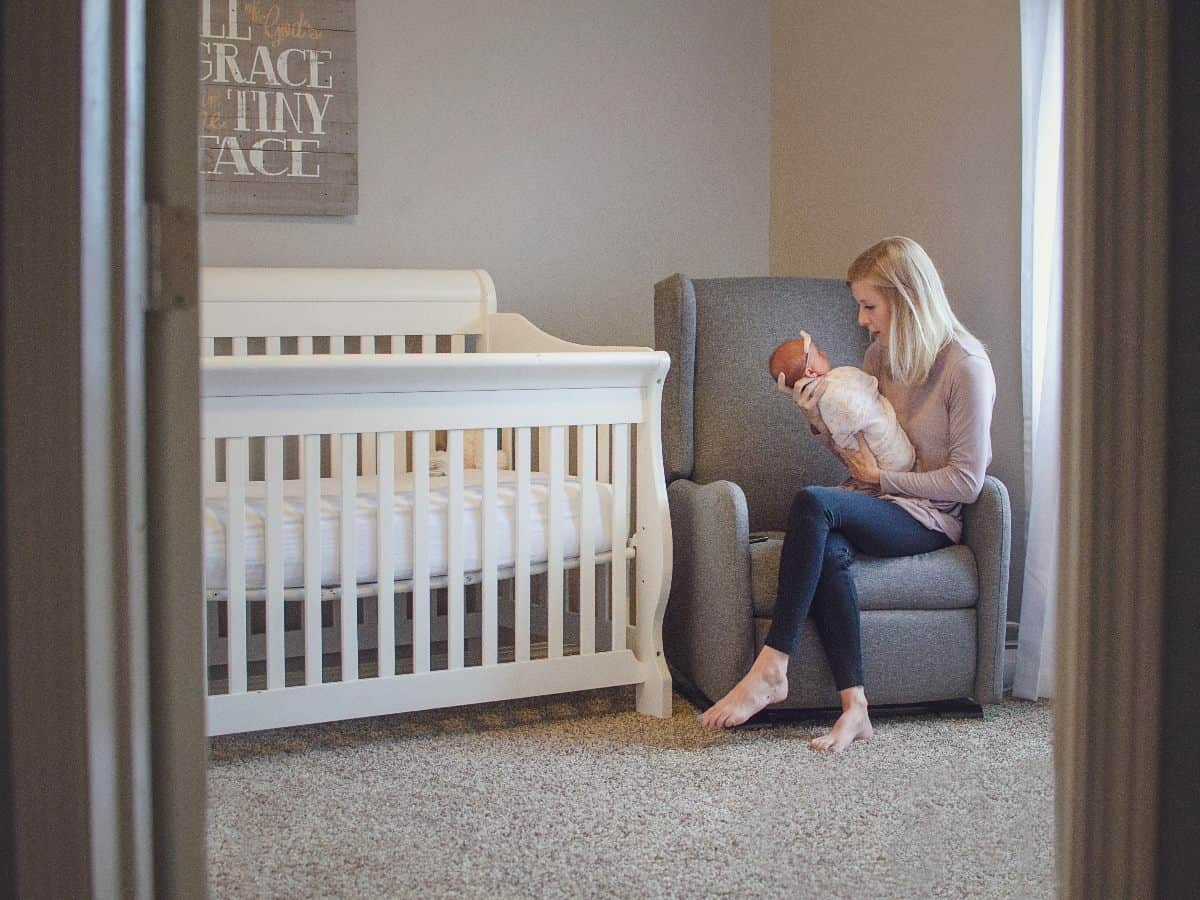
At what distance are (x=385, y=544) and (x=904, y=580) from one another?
3.43 feet

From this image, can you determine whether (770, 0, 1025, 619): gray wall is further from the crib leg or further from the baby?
the crib leg

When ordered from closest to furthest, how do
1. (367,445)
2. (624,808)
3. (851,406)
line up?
(624,808), (851,406), (367,445)

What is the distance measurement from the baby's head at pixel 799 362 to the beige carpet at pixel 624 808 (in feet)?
2.41

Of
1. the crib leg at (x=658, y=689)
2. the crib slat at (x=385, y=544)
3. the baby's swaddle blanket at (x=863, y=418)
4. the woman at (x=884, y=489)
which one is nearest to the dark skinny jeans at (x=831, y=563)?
the woman at (x=884, y=489)

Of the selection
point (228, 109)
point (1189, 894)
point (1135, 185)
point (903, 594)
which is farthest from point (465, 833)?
point (228, 109)

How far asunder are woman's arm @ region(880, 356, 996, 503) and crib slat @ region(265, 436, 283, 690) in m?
1.23

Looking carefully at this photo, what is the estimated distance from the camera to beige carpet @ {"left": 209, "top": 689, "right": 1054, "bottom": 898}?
1712 millimetres

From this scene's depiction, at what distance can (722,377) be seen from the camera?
2875 mm

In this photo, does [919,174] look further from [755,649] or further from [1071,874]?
[1071,874]

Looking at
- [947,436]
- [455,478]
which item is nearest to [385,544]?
[455,478]

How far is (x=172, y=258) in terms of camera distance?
2.77 ft

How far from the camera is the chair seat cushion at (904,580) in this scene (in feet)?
8.05

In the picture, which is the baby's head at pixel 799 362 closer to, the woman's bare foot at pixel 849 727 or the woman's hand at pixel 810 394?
the woman's hand at pixel 810 394

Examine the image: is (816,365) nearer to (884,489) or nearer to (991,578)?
(884,489)
